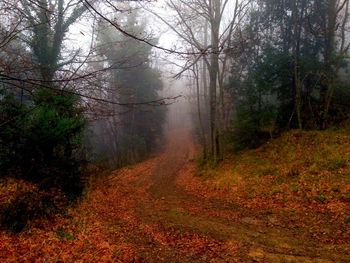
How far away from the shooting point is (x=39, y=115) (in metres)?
9.88

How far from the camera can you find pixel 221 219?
8.98 m

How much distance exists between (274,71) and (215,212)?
906 cm

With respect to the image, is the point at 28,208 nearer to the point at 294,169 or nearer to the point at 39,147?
the point at 39,147

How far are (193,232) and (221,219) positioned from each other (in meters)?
1.31

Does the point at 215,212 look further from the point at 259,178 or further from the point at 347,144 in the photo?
the point at 347,144

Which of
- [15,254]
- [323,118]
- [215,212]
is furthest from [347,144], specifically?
[15,254]

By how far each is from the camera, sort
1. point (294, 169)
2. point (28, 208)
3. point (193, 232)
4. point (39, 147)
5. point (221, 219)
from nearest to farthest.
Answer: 1. point (193, 232)
2. point (28, 208)
3. point (221, 219)
4. point (39, 147)
5. point (294, 169)

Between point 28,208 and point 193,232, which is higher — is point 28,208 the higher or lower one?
the higher one

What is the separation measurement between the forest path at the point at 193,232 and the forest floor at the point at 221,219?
0.07 feet

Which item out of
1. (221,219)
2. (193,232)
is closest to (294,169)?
(221,219)

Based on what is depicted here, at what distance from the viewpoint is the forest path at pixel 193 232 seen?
21.2 ft

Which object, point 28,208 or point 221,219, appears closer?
point 28,208

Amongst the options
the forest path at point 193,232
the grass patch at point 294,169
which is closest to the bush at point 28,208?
the forest path at point 193,232

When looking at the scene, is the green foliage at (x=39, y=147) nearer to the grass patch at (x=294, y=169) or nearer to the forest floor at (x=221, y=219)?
the forest floor at (x=221, y=219)
